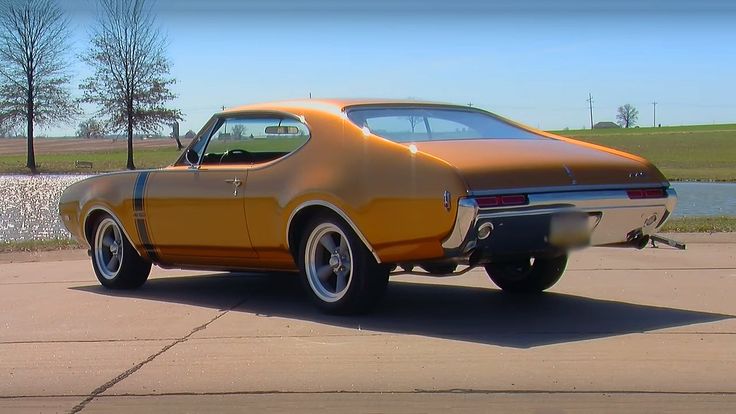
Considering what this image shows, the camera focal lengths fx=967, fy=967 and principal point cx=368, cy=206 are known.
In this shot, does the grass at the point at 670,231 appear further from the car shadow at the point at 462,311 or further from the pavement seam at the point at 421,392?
the pavement seam at the point at 421,392

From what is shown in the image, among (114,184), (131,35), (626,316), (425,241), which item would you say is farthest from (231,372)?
(131,35)

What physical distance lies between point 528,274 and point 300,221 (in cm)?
184

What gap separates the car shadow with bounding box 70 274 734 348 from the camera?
5.89 meters

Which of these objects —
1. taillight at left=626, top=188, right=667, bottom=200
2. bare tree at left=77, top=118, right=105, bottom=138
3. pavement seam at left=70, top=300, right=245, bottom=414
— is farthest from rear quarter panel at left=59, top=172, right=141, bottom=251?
bare tree at left=77, top=118, right=105, bottom=138

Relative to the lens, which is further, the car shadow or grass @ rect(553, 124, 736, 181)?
grass @ rect(553, 124, 736, 181)

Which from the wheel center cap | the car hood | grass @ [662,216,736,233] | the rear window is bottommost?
grass @ [662,216,736,233]

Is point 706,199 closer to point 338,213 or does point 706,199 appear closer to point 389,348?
point 338,213

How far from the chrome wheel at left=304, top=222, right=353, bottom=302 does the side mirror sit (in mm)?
1467

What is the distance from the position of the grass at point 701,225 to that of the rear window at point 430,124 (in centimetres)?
→ 519

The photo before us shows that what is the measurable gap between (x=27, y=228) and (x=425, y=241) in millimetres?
11624

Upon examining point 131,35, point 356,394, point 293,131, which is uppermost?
point 131,35

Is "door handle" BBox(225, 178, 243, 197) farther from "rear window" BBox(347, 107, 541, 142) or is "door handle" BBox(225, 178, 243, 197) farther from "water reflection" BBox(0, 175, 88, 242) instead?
"water reflection" BBox(0, 175, 88, 242)

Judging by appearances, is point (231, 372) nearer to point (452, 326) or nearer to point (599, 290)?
point (452, 326)

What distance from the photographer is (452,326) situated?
6.10 metres
